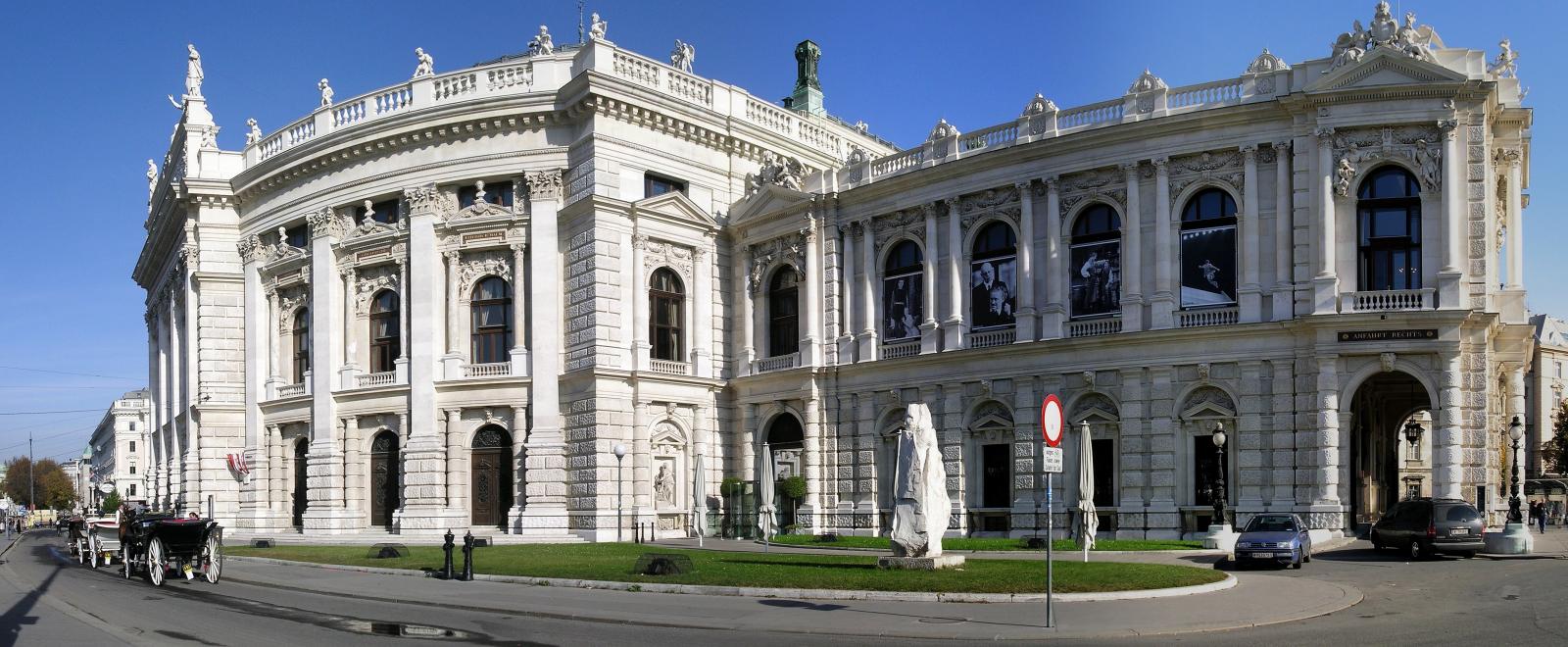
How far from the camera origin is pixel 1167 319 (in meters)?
37.9

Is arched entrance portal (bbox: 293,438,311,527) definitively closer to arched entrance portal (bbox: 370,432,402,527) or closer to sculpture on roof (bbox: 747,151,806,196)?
arched entrance portal (bbox: 370,432,402,527)

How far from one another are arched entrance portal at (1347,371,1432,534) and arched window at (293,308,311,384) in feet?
136

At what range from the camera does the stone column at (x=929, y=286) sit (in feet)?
143

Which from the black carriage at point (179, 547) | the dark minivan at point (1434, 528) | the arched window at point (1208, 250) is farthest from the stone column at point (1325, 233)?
the black carriage at point (179, 547)

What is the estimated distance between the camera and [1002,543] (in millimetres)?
36188

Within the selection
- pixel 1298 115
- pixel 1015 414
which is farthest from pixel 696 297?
pixel 1298 115

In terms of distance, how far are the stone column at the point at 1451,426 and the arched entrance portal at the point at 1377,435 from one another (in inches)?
67.5

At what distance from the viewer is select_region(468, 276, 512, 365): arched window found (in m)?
49.0

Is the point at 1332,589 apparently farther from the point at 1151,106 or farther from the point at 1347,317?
the point at 1151,106

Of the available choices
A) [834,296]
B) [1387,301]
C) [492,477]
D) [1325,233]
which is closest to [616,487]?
[492,477]

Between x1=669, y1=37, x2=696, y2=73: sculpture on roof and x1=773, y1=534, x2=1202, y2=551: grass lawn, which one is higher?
x1=669, y1=37, x2=696, y2=73: sculpture on roof

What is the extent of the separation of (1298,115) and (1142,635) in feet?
75.2

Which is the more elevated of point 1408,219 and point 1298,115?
point 1298,115

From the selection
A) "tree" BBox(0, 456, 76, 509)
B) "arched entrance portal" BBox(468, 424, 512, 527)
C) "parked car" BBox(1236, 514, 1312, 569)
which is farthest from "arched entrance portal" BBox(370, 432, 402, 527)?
"tree" BBox(0, 456, 76, 509)
